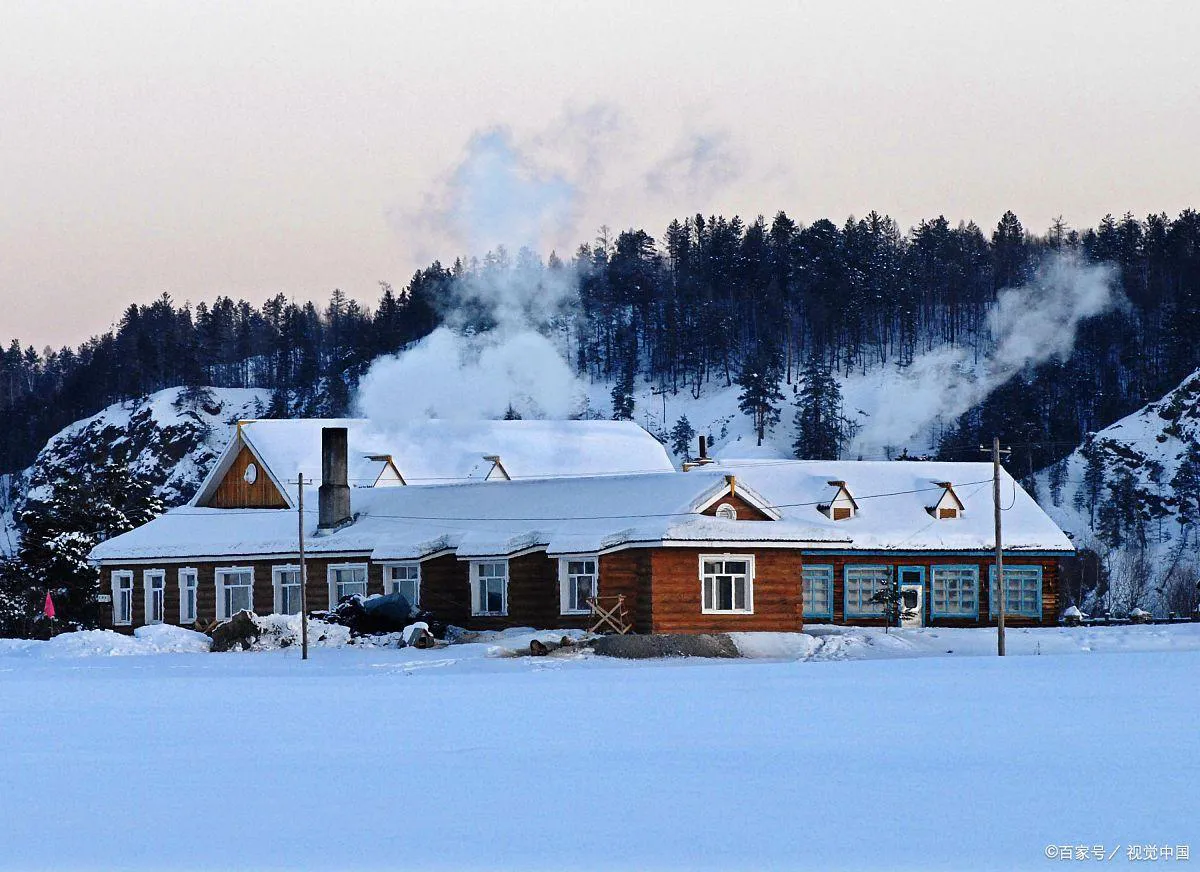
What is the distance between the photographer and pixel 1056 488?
128m

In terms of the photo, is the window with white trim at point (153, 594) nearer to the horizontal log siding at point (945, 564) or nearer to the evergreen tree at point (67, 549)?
Answer: the evergreen tree at point (67, 549)

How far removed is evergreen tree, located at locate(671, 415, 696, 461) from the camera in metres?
149

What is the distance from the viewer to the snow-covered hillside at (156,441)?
560 ft

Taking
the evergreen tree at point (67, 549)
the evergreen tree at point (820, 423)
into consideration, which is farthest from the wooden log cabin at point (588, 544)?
the evergreen tree at point (820, 423)

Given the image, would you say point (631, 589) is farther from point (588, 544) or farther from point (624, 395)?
point (624, 395)

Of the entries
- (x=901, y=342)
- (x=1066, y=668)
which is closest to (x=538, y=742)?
(x=1066, y=668)

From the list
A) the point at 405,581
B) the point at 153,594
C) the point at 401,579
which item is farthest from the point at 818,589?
the point at 153,594

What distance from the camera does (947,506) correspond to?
218ft

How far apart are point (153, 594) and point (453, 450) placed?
598 inches

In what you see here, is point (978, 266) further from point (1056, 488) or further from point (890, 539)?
point (890, 539)

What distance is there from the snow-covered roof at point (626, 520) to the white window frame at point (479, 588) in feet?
2.17

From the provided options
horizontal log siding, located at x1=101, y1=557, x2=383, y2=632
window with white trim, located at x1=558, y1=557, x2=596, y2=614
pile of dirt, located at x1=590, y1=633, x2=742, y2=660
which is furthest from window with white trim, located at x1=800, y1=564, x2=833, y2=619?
horizontal log siding, located at x1=101, y1=557, x2=383, y2=632

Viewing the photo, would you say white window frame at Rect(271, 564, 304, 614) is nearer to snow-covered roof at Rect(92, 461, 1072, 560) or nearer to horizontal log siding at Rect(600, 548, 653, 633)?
snow-covered roof at Rect(92, 461, 1072, 560)

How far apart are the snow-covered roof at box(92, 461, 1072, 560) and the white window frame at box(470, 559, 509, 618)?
0.66m
